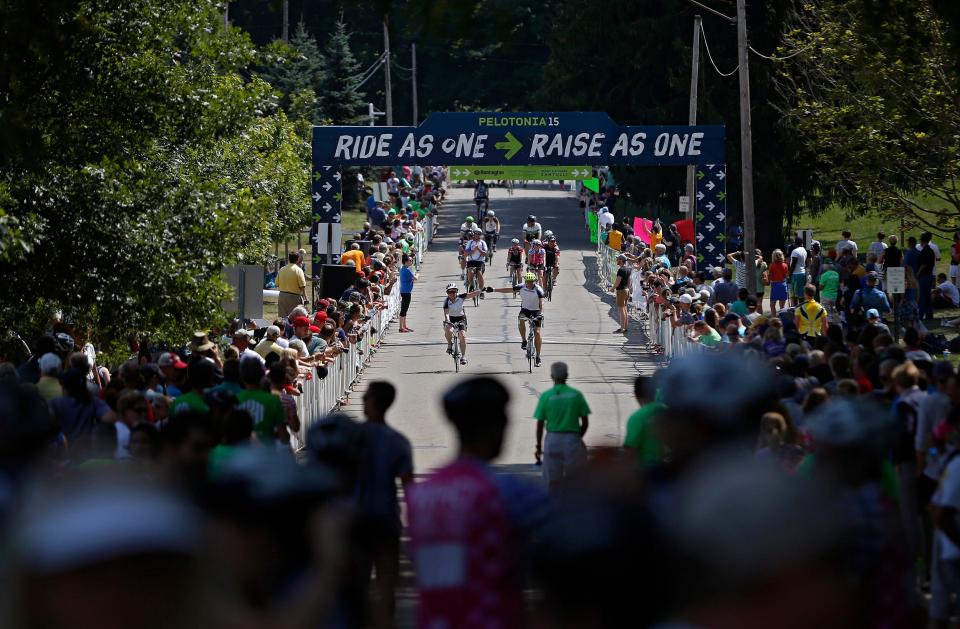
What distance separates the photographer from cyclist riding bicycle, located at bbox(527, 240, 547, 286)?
3794 centimetres

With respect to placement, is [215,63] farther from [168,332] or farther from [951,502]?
[951,502]

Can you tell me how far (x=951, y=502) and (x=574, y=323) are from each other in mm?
26818

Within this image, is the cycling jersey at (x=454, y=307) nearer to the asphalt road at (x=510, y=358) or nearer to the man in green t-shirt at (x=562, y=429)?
the asphalt road at (x=510, y=358)

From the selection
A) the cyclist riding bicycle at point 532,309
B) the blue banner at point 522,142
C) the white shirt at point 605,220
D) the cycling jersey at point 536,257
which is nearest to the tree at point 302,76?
the white shirt at point 605,220

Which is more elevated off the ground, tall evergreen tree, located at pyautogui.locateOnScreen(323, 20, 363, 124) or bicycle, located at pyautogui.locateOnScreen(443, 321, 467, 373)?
tall evergreen tree, located at pyautogui.locateOnScreen(323, 20, 363, 124)

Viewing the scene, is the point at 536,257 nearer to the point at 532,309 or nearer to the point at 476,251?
the point at 476,251

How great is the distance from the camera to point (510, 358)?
28.7 m

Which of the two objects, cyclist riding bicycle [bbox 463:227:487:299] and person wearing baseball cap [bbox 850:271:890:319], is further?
cyclist riding bicycle [bbox 463:227:487:299]

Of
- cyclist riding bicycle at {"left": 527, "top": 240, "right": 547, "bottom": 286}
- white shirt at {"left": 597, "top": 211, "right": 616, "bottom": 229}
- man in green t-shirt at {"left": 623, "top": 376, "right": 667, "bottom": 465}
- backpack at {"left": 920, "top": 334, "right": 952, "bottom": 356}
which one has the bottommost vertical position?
man in green t-shirt at {"left": 623, "top": 376, "right": 667, "bottom": 465}

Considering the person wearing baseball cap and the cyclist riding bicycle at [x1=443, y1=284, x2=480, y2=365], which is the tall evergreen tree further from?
the person wearing baseball cap

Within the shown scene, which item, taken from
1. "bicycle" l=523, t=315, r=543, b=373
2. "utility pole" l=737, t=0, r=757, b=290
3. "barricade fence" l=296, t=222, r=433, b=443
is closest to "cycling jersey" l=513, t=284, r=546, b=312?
"bicycle" l=523, t=315, r=543, b=373

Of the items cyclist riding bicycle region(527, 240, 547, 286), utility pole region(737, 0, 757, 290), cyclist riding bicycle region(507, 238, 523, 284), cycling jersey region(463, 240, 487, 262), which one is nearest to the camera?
utility pole region(737, 0, 757, 290)

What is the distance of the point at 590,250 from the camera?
177 feet

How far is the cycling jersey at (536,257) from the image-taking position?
124ft
